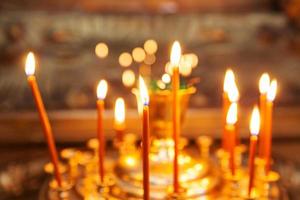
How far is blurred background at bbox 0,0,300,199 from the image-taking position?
1.47 meters

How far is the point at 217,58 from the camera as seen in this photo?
5.30 feet

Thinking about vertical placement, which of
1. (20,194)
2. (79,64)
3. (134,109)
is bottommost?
(20,194)

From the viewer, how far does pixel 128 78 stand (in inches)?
59.7

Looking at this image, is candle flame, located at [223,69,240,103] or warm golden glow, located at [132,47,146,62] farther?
warm golden glow, located at [132,47,146,62]

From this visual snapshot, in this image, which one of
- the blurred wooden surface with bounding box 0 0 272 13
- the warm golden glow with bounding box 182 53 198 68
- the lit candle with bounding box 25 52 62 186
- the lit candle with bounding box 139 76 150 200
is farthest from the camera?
the blurred wooden surface with bounding box 0 0 272 13

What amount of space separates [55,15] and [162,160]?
0.84 m

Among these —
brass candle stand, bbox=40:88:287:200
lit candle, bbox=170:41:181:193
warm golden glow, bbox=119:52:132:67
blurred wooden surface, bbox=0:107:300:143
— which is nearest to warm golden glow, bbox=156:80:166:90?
brass candle stand, bbox=40:88:287:200

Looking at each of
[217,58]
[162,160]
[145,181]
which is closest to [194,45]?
[217,58]

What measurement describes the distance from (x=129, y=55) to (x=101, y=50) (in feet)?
0.30

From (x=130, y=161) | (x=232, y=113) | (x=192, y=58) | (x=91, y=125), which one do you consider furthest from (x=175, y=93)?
(x=192, y=58)

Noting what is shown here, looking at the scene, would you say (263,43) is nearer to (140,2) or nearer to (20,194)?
(140,2)

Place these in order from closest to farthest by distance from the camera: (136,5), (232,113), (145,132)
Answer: (145,132)
(232,113)
(136,5)

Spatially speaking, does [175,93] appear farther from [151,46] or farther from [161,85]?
[151,46]

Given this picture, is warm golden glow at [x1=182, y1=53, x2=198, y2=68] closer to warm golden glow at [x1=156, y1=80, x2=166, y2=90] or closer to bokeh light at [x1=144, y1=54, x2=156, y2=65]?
bokeh light at [x1=144, y1=54, x2=156, y2=65]
